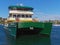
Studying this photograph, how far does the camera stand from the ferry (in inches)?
1194

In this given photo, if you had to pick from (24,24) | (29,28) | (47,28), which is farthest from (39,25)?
(24,24)

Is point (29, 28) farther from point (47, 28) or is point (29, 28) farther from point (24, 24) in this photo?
point (47, 28)

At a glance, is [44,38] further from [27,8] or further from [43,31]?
[27,8]

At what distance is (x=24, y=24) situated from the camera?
97.8 ft

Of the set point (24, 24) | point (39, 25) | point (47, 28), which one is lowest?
point (47, 28)

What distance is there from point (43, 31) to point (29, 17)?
12.1 ft

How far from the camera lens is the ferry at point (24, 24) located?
99.5 feet

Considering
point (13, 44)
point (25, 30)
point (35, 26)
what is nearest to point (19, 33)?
point (25, 30)

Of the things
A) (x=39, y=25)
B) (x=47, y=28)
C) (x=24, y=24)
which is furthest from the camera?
(x=47, y=28)

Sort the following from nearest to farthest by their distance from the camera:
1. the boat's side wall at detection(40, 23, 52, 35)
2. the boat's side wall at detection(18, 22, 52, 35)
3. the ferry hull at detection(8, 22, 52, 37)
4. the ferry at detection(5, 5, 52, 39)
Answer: the boat's side wall at detection(18, 22, 52, 35) < the ferry hull at detection(8, 22, 52, 37) < the ferry at detection(5, 5, 52, 39) < the boat's side wall at detection(40, 23, 52, 35)

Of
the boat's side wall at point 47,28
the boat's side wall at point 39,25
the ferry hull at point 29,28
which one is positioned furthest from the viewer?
the boat's side wall at point 47,28

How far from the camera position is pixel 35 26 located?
3070 centimetres

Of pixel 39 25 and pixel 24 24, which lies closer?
Answer: pixel 24 24

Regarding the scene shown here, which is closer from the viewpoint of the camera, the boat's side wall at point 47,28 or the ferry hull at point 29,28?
the ferry hull at point 29,28
